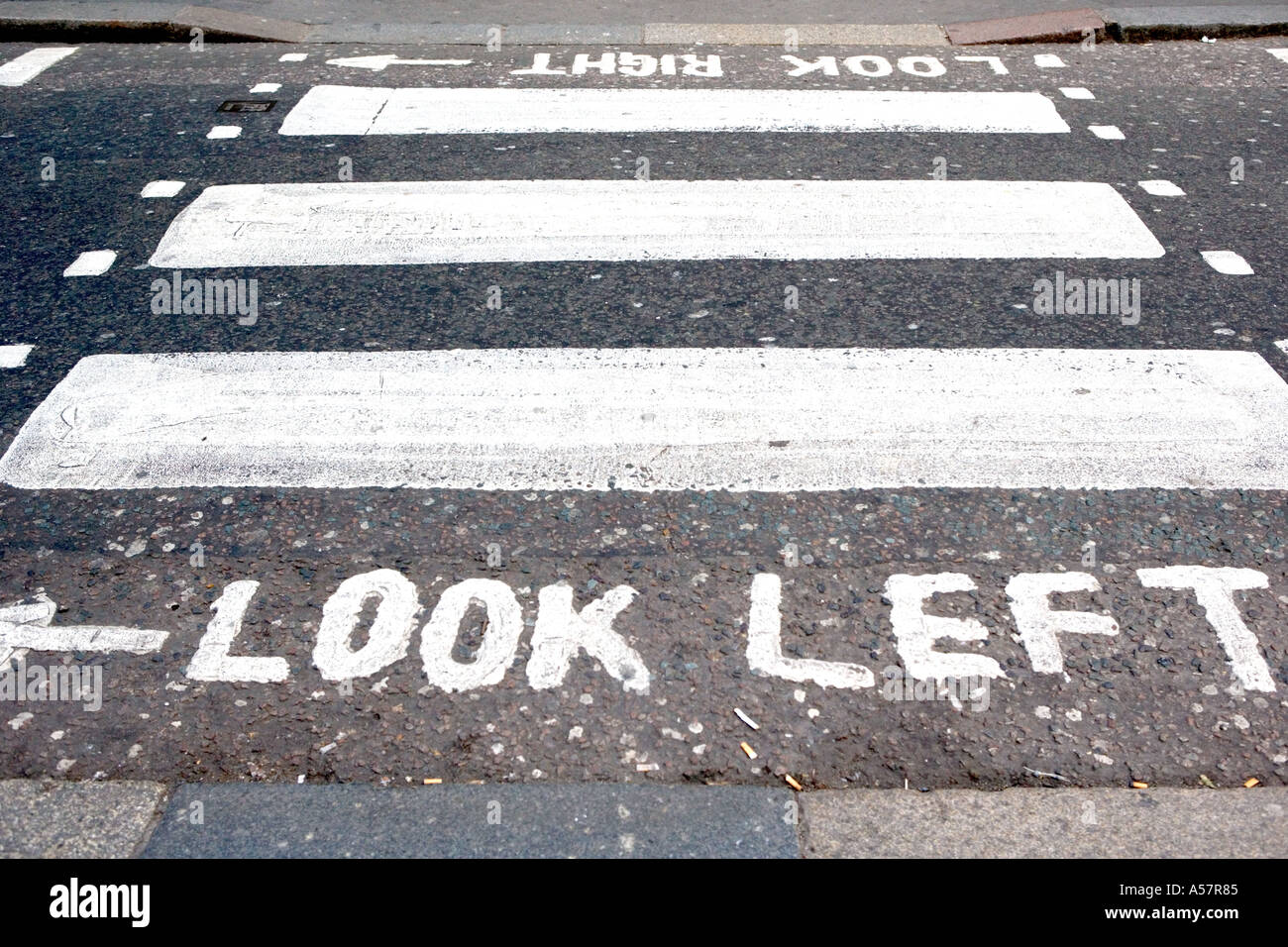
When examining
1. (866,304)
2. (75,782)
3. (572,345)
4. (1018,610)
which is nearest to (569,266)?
(572,345)

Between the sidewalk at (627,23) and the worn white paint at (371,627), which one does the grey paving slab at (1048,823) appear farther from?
the sidewalk at (627,23)

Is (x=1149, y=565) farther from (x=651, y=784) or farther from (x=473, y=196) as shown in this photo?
(x=473, y=196)

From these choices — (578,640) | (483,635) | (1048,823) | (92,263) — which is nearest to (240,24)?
(92,263)

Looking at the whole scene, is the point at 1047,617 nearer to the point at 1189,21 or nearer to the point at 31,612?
the point at 31,612

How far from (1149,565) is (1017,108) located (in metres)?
4.42

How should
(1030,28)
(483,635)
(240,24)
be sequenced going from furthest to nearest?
1. (240,24)
2. (1030,28)
3. (483,635)

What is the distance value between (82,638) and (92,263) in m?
2.62

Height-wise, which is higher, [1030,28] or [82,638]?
[1030,28]

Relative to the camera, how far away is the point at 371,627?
11.4 feet

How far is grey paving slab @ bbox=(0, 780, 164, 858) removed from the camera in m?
2.82

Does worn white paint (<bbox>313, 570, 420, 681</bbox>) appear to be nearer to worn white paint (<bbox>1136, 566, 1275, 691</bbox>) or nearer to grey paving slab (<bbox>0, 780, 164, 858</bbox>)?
grey paving slab (<bbox>0, 780, 164, 858</bbox>)

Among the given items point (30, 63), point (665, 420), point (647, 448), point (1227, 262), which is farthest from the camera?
point (30, 63)
